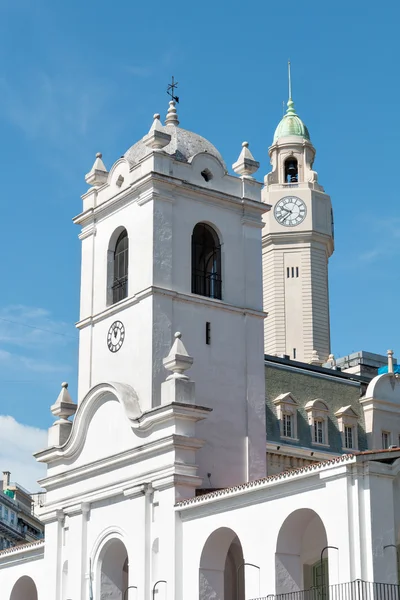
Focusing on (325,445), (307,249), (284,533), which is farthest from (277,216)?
(284,533)

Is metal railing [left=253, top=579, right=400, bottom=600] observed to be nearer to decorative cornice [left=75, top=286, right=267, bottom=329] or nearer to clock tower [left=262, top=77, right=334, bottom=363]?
decorative cornice [left=75, top=286, right=267, bottom=329]

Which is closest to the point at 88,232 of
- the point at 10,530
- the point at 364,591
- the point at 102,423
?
the point at 102,423

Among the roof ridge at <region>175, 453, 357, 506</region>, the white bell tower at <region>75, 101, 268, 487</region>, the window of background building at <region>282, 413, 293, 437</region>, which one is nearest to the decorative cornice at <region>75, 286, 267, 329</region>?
the white bell tower at <region>75, 101, 268, 487</region>

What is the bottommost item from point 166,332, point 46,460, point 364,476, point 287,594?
point 287,594

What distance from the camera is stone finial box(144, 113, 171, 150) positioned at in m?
45.8

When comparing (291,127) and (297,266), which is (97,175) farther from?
(291,127)

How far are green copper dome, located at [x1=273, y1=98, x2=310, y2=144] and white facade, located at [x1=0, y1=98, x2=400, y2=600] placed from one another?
37.2m

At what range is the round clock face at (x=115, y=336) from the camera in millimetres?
45719

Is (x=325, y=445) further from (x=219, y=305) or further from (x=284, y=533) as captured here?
(x=284, y=533)

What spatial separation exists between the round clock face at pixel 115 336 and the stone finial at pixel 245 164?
7.63 metres

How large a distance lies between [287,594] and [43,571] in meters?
13.7

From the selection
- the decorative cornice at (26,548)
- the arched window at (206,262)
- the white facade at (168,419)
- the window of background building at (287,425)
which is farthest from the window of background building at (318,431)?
the decorative cornice at (26,548)

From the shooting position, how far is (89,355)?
47438mm

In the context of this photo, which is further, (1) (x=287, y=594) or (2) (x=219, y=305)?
(2) (x=219, y=305)
